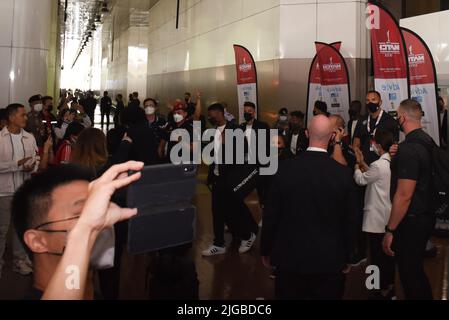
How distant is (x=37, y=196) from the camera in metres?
1.47

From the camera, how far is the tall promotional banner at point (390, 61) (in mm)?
6496

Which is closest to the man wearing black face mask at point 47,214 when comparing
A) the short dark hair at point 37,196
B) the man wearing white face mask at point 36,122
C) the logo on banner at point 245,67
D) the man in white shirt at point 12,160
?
the short dark hair at point 37,196

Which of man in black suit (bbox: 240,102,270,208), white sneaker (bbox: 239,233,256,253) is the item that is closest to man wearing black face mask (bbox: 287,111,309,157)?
man in black suit (bbox: 240,102,270,208)

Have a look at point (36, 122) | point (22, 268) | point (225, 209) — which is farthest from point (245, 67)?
point (22, 268)

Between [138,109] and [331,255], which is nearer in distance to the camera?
[331,255]

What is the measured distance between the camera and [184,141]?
6289mm

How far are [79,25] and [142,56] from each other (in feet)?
35.4

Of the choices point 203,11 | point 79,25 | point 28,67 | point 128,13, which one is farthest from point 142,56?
point 28,67

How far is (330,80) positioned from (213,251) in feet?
15.9

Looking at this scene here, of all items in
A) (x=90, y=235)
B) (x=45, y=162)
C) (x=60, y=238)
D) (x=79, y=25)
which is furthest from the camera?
(x=79, y=25)

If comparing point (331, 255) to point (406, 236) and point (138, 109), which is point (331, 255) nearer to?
point (406, 236)

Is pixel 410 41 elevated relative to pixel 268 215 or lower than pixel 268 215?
elevated

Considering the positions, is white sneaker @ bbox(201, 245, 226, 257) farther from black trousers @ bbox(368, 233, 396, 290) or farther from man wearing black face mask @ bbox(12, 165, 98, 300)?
man wearing black face mask @ bbox(12, 165, 98, 300)

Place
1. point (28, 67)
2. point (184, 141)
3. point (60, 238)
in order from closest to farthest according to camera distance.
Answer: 1. point (60, 238)
2. point (184, 141)
3. point (28, 67)
